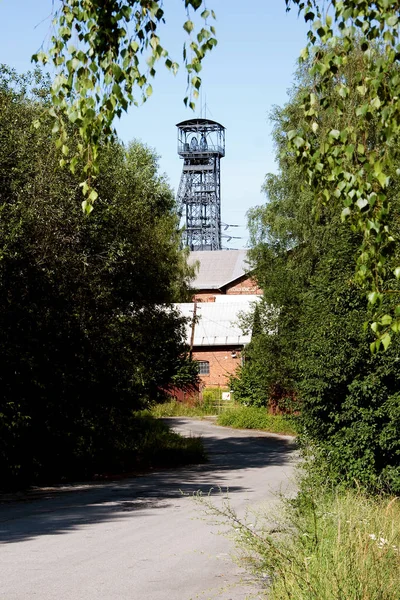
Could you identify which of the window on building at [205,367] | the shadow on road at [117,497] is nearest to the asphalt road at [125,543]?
the shadow on road at [117,497]

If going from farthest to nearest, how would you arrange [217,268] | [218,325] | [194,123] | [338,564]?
[194,123] < [217,268] < [218,325] < [338,564]

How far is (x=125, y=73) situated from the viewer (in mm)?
5129

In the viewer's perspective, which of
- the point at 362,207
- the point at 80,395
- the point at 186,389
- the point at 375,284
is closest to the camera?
the point at 362,207

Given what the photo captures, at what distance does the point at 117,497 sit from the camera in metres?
18.9

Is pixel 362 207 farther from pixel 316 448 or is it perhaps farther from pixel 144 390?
pixel 144 390

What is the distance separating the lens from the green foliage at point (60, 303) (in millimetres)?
19453

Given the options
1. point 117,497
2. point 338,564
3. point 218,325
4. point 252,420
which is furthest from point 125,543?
point 218,325

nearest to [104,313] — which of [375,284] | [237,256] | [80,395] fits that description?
[80,395]

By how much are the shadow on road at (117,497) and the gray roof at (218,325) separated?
86.3ft

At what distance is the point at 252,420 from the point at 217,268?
41792 mm

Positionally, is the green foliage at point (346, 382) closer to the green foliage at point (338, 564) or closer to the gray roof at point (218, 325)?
the green foliage at point (338, 564)

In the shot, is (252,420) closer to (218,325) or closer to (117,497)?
(218,325)

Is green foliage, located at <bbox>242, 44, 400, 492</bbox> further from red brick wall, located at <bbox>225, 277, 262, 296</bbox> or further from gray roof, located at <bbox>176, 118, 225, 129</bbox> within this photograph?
gray roof, located at <bbox>176, 118, 225, 129</bbox>

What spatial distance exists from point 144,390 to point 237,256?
62.2m
